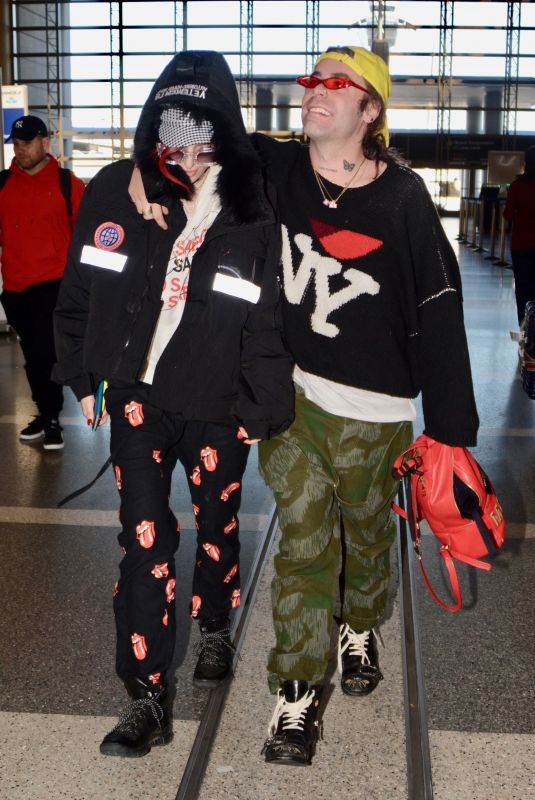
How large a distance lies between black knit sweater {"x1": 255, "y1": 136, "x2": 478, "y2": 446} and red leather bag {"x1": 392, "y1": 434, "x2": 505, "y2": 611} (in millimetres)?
61

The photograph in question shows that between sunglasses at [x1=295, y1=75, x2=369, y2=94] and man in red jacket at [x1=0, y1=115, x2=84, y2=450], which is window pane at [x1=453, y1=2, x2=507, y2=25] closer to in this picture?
man in red jacket at [x1=0, y1=115, x2=84, y2=450]

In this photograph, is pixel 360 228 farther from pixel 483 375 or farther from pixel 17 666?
pixel 483 375

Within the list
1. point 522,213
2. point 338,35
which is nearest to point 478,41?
point 338,35

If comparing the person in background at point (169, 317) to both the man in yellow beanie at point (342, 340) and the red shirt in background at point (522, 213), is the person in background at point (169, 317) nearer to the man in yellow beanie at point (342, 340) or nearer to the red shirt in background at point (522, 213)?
the man in yellow beanie at point (342, 340)

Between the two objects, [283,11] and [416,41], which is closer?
[283,11]

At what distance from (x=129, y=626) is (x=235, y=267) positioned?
1.01 m

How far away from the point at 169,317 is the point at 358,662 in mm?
1219

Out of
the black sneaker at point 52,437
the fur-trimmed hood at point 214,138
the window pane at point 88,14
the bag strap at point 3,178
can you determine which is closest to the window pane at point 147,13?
the window pane at point 88,14

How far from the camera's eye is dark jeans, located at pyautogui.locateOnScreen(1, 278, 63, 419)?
Result: 6.40m

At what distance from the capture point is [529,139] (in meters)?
30.9

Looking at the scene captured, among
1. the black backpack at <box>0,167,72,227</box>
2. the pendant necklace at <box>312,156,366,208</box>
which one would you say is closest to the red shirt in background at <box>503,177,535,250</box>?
the black backpack at <box>0,167,72,227</box>

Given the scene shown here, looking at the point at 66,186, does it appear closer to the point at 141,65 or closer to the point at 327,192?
the point at 327,192

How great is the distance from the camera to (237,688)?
10.3 feet

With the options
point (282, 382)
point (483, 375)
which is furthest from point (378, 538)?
point (483, 375)
